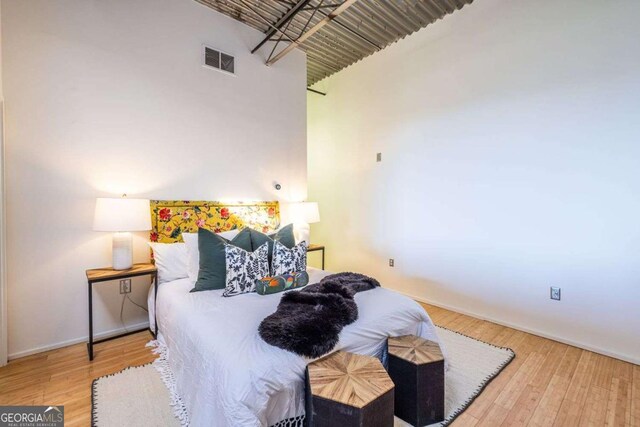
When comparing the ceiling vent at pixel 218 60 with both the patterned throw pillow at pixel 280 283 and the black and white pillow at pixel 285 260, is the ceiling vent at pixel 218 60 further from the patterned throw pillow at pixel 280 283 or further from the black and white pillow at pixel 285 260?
the patterned throw pillow at pixel 280 283

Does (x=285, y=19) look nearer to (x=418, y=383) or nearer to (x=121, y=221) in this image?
(x=121, y=221)

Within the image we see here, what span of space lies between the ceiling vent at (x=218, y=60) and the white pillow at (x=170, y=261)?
204 cm

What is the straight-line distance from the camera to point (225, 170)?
10.7ft

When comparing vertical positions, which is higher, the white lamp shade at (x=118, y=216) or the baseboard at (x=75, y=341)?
the white lamp shade at (x=118, y=216)

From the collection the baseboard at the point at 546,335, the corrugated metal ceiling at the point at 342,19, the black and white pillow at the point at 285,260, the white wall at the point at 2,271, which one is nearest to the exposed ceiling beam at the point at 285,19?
the corrugated metal ceiling at the point at 342,19

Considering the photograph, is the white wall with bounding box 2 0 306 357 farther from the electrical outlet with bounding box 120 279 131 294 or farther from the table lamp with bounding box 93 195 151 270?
the table lamp with bounding box 93 195 151 270

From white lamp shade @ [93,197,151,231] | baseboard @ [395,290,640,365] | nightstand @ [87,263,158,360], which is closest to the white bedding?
nightstand @ [87,263,158,360]

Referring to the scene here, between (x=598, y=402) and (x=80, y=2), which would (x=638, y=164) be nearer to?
(x=598, y=402)

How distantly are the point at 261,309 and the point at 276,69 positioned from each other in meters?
3.15

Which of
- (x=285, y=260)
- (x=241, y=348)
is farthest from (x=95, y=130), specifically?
(x=241, y=348)

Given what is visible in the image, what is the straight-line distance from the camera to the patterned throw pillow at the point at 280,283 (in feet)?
7.15

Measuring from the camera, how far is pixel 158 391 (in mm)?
1826

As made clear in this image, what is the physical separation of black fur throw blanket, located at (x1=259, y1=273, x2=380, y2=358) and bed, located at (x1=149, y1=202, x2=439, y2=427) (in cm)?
5

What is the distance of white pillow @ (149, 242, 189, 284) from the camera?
→ 8.10ft
